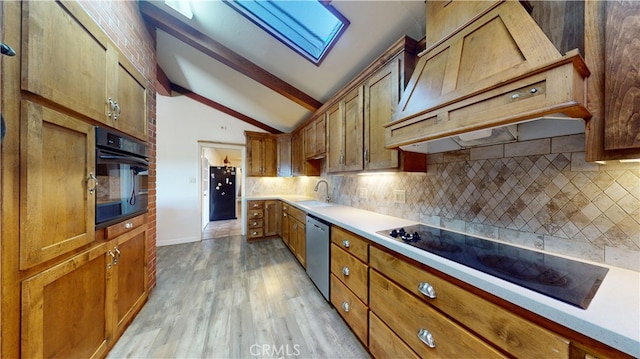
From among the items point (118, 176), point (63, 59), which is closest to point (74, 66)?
point (63, 59)

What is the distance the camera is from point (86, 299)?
119 cm

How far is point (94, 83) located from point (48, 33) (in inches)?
12.1

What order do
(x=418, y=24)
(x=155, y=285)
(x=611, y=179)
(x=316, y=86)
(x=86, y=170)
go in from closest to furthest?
(x=611, y=179)
(x=86, y=170)
(x=418, y=24)
(x=155, y=285)
(x=316, y=86)

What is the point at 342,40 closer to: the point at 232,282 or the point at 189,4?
the point at 189,4

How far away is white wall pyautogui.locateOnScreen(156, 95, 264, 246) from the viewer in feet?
12.3

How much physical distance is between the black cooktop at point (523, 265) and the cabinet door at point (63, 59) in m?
1.91

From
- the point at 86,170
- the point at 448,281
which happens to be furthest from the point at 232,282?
the point at 448,281

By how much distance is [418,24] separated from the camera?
1545 millimetres

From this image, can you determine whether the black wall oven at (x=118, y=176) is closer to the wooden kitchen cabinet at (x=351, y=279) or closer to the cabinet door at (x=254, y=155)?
the wooden kitchen cabinet at (x=351, y=279)

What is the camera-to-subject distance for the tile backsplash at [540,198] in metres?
0.84

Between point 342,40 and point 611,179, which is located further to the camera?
point 342,40

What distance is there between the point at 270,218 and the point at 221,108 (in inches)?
98.9

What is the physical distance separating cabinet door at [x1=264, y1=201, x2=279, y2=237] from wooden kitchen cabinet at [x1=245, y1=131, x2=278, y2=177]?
68 centimetres
